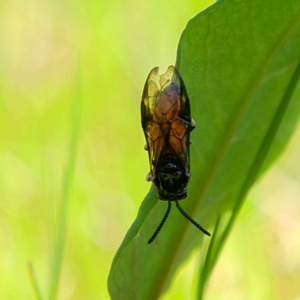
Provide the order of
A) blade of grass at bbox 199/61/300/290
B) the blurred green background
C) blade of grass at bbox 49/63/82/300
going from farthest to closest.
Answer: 1. the blurred green background
2. blade of grass at bbox 49/63/82/300
3. blade of grass at bbox 199/61/300/290

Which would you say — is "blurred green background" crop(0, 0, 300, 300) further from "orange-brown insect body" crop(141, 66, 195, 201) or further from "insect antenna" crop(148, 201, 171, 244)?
"insect antenna" crop(148, 201, 171, 244)

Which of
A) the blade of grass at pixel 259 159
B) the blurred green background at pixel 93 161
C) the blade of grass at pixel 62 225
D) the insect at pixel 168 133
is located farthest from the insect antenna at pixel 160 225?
the blurred green background at pixel 93 161

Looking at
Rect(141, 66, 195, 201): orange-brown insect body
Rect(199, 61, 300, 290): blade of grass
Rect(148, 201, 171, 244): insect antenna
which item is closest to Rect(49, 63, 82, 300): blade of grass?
Rect(141, 66, 195, 201): orange-brown insect body

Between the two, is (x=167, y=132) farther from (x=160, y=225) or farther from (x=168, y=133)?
(x=160, y=225)

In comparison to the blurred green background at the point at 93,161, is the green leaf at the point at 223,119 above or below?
above

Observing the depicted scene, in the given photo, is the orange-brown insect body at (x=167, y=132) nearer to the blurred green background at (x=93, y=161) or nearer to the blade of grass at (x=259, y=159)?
the blade of grass at (x=259, y=159)

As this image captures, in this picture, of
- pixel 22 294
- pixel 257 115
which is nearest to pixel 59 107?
pixel 22 294

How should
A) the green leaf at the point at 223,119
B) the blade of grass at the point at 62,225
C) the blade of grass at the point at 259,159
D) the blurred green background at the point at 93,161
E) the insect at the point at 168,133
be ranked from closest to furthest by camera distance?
the green leaf at the point at 223,119, the blade of grass at the point at 259,159, the insect at the point at 168,133, the blade of grass at the point at 62,225, the blurred green background at the point at 93,161

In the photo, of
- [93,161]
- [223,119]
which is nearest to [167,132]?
[223,119]
